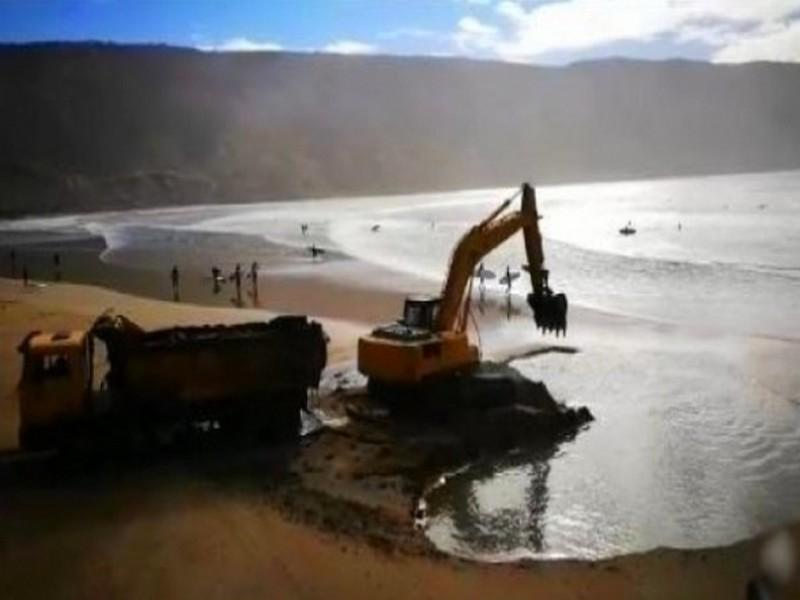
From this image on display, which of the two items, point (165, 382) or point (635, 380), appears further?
point (635, 380)

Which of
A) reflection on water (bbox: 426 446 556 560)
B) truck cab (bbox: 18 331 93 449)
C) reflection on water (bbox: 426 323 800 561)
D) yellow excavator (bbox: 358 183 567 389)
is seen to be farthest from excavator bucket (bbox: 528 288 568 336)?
truck cab (bbox: 18 331 93 449)

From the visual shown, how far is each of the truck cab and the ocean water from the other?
21.4 ft

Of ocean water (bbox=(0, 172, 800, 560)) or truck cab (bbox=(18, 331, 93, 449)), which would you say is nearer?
ocean water (bbox=(0, 172, 800, 560))

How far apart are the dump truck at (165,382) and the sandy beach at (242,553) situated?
0.82m

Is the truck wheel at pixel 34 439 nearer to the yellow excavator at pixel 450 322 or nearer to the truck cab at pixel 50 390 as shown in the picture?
the truck cab at pixel 50 390

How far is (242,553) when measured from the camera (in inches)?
466

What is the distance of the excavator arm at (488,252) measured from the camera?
1841 centimetres

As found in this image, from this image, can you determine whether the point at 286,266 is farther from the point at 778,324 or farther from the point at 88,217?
the point at 88,217

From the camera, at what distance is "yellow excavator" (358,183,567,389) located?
56.2ft

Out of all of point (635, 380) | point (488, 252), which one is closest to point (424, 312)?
point (488, 252)

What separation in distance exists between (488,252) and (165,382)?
24.8 ft

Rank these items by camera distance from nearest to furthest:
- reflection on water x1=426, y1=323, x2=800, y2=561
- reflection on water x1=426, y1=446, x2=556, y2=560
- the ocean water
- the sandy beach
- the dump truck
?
the sandy beach < reflection on water x1=426, y1=446, x2=556, y2=560 < reflection on water x1=426, y1=323, x2=800, y2=561 < the ocean water < the dump truck

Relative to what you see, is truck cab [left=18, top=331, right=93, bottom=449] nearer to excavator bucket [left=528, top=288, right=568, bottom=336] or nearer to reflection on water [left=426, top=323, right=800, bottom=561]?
reflection on water [left=426, top=323, right=800, bottom=561]

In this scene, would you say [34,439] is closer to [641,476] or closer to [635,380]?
[641,476]
